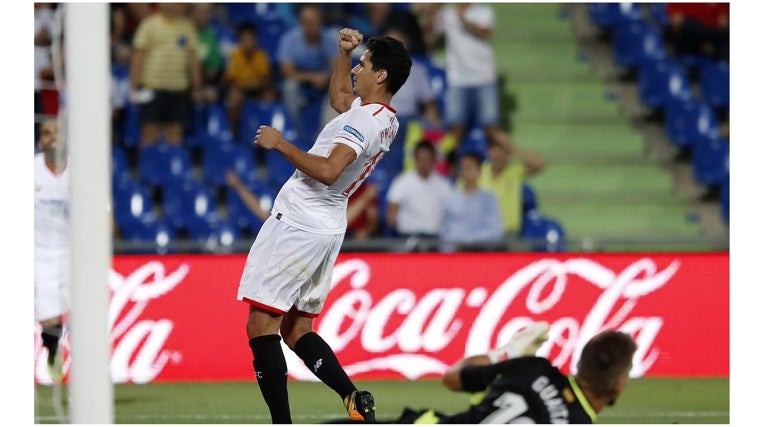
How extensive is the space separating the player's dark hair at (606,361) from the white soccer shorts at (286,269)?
6.28 ft

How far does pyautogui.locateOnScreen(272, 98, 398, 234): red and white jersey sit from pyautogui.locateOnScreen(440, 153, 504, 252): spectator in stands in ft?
15.4

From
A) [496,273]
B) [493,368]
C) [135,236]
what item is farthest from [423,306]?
[493,368]

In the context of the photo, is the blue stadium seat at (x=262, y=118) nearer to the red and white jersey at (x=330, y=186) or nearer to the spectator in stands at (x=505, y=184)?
the spectator in stands at (x=505, y=184)

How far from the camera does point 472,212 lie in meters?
10.8

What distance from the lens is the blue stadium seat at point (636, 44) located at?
14367 mm

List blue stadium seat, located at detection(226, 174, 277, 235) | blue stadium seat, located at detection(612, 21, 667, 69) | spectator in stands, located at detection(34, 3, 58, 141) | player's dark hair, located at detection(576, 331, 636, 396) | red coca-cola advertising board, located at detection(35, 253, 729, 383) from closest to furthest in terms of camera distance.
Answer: player's dark hair, located at detection(576, 331, 636, 396) < spectator in stands, located at detection(34, 3, 58, 141) < red coca-cola advertising board, located at detection(35, 253, 729, 383) < blue stadium seat, located at detection(226, 174, 277, 235) < blue stadium seat, located at detection(612, 21, 667, 69)

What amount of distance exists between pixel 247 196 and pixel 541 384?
24.6 ft

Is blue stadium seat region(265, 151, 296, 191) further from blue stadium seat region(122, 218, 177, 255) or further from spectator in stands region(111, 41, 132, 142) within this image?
spectator in stands region(111, 41, 132, 142)

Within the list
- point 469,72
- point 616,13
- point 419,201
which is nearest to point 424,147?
point 419,201

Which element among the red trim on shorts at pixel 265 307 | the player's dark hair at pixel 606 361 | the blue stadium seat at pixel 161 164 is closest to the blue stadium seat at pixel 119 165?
the blue stadium seat at pixel 161 164

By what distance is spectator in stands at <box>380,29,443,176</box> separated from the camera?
39.1 ft

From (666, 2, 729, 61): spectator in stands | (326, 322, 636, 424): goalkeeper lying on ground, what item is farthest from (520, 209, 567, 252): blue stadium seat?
(326, 322, 636, 424): goalkeeper lying on ground

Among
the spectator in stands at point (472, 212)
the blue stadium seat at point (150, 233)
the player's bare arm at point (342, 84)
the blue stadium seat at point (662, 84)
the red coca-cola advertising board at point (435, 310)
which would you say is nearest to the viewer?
the player's bare arm at point (342, 84)

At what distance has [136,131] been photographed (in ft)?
41.0
